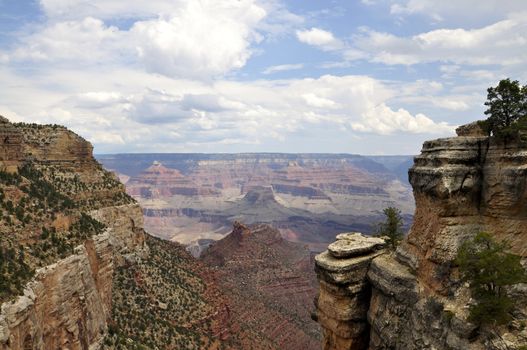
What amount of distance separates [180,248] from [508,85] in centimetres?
6048

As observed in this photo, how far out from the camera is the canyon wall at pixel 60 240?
27719mm

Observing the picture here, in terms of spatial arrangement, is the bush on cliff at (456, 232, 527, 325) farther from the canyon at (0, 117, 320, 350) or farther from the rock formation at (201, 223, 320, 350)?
the rock formation at (201, 223, 320, 350)

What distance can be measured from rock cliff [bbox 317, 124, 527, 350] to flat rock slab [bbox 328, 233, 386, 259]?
119 centimetres

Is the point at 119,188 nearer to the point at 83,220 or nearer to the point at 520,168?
→ the point at 83,220

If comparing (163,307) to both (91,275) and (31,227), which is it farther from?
(31,227)

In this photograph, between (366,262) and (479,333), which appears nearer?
(479,333)

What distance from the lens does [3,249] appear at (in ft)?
95.8

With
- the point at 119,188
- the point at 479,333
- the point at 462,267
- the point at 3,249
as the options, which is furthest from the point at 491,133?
the point at 119,188

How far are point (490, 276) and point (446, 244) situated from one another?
3.58 metres

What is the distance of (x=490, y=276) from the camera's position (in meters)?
19.9

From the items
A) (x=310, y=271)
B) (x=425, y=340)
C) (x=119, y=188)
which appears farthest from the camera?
(x=310, y=271)

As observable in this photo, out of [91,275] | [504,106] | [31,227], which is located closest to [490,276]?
[504,106]

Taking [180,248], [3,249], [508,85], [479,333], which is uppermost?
[508,85]

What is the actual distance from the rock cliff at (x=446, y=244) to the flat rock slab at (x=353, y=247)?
1.19 m
